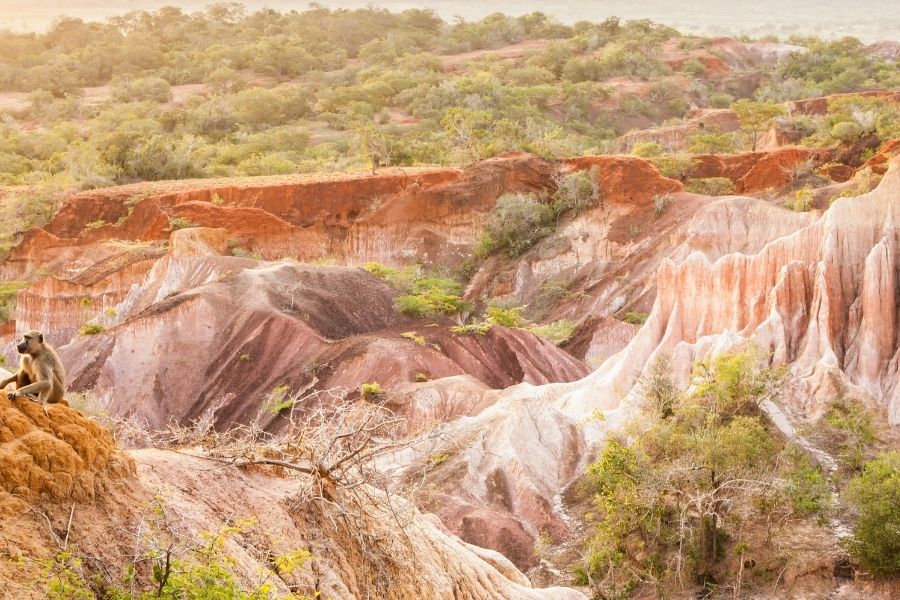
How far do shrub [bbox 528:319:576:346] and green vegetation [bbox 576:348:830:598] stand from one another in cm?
1441

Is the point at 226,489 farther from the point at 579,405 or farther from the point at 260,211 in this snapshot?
the point at 260,211

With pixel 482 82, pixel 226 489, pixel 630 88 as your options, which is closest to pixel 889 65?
pixel 630 88

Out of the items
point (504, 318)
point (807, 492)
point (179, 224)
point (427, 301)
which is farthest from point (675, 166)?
point (807, 492)

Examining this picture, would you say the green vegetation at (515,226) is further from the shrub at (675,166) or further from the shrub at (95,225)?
the shrub at (95,225)

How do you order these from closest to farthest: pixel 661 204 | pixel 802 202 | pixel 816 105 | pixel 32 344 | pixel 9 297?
pixel 32 344 → pixel 9 297 → pixel 802 202 → pixel 661 204 → pixel 816 105

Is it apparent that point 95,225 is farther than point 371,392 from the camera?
Yes

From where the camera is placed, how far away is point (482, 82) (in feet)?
242

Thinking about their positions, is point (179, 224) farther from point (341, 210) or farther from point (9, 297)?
point (341, 210)

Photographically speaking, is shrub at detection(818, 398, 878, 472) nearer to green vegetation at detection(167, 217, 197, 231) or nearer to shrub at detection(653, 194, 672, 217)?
shrub at detection(653, 194, 672, 217)

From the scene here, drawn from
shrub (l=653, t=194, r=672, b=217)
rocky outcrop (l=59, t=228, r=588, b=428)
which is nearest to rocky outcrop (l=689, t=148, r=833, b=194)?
shrub (l=653, t=194, r=672, b=217)

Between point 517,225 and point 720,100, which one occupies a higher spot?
point 720,100

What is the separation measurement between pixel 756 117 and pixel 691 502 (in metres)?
40.9

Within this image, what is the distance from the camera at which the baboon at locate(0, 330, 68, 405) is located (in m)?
7.30

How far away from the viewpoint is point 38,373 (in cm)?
743
